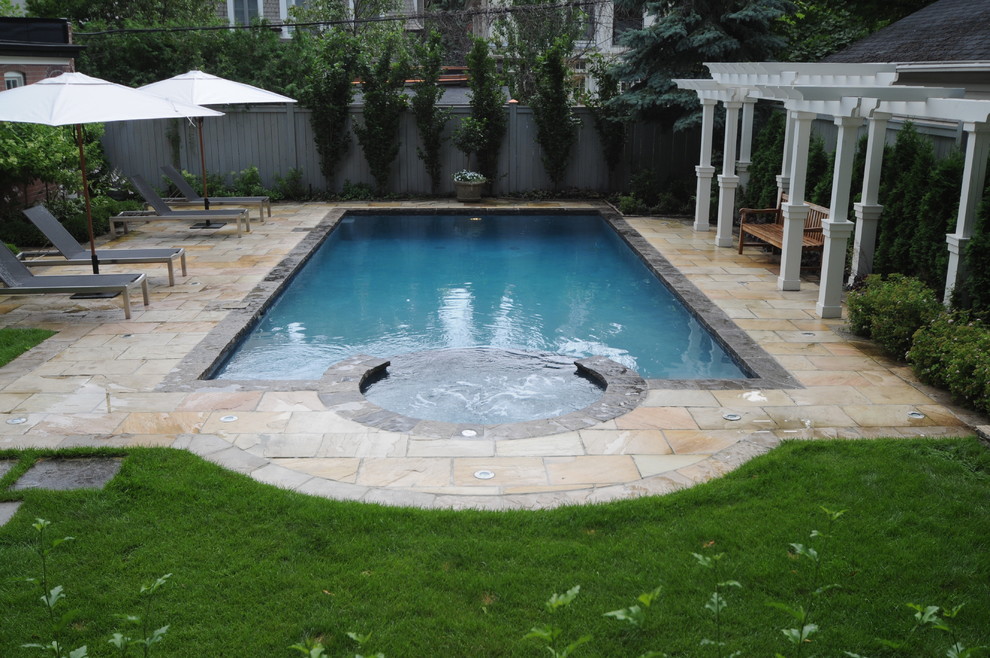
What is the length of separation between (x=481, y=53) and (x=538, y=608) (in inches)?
579

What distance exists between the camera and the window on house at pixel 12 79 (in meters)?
14.4

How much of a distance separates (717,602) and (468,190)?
1546cm

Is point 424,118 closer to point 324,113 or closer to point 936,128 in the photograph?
point 324,113

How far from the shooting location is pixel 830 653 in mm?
3643

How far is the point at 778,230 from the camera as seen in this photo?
40.0 ft

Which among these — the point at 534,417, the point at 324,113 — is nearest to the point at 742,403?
the point at 534,417

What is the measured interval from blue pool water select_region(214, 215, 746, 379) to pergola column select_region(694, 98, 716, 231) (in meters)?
1.46

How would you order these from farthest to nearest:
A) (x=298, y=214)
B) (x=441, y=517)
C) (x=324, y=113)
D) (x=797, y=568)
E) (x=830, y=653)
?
1. (x=324, y=113)
2. (x=298, y=214)
3. (x=441, y=517)
4. (x=797, y=568)
5. (x=830, y=653)

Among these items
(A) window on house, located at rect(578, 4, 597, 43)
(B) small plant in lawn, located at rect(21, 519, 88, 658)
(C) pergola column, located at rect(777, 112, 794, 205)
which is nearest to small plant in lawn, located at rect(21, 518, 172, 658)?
(B) small plant in lawn, located at rect(21, 519, 88, 658)

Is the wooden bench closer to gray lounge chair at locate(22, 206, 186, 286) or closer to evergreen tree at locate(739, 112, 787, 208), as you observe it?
evergreen tree at locate(739, 112, 787, 208)

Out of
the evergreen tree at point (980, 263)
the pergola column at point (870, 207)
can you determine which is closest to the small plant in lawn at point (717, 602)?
the evergreen tree at point (980, 263)

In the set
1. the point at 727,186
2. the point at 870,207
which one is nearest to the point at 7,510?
the point at 870,207

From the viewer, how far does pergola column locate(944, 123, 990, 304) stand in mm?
7543

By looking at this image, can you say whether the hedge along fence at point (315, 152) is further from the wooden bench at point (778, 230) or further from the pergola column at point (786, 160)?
the pergola column at point (786, 160)
